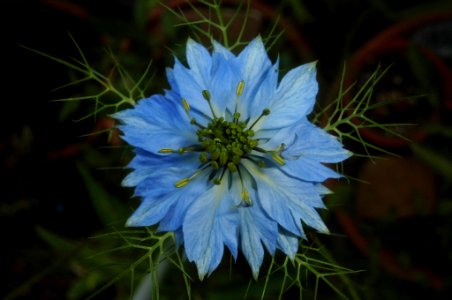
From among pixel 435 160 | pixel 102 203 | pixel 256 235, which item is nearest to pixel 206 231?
pixel 256 235

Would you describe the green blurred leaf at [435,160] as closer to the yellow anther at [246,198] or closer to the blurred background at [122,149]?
the blurred background at [122,149]

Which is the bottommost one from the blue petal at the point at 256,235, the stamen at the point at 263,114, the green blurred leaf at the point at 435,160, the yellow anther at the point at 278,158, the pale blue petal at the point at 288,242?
the green blurred leaf at the point at 435,160

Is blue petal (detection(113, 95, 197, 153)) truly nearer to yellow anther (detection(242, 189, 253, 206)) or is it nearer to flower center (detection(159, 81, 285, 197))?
flower center (detection(159, 81, 285, 197))

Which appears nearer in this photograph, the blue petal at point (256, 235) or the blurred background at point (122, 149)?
the blue petal at point (256, 235)

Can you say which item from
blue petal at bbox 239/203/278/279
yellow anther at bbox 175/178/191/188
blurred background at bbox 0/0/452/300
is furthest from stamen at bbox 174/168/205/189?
blurred background at bbox 0/0/452/300

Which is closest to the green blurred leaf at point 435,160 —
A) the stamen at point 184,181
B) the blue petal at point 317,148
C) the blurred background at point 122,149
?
the blurred background at point 122,149
